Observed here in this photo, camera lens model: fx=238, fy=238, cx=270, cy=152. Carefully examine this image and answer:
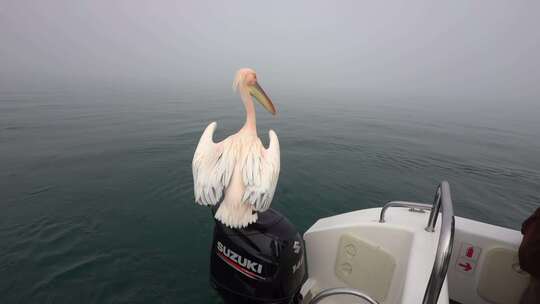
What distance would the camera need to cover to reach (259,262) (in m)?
1.92

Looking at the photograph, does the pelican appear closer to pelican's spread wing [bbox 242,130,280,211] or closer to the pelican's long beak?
pelican's spread wing [bbox 242,130,280,211]

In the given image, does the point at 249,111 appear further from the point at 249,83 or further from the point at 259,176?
the point at 259,176

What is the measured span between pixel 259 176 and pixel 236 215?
386 mm

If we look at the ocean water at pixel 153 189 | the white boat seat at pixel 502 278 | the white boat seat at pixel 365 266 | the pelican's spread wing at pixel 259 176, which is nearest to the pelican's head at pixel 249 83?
the pelican's spread wing at pixel 259 176

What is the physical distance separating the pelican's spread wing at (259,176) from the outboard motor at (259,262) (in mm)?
233

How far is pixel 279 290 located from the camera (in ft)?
6.42

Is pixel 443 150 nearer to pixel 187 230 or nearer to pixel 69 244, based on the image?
pixel 187 230

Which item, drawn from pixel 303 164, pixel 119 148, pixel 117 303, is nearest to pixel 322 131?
pixel 303 164

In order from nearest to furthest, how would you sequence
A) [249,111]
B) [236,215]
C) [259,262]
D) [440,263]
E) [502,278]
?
[440,263] → [259,262] → [236,215] → [502,278] → [249,111]

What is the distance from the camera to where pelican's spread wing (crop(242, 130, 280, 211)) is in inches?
79.4

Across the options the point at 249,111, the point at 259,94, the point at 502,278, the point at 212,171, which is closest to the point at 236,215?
the point at 212,171

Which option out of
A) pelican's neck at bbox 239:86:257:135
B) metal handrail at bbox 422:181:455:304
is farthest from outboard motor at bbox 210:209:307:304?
metal handrail at bbox 422:181:455:304

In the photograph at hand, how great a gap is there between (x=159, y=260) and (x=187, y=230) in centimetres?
68

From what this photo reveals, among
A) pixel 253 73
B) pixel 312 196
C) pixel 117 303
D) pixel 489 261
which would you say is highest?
pixel 253 73
